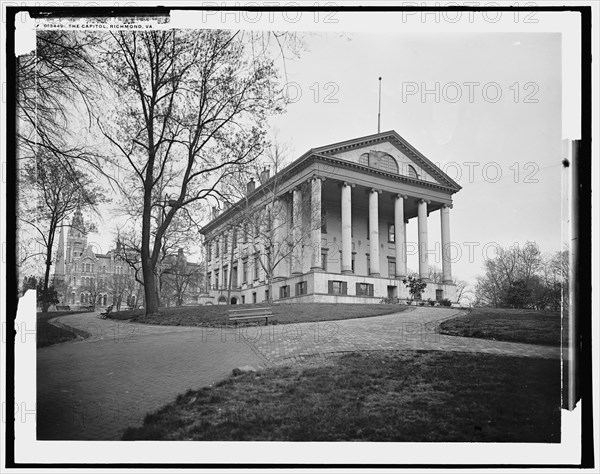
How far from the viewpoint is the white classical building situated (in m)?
8.33

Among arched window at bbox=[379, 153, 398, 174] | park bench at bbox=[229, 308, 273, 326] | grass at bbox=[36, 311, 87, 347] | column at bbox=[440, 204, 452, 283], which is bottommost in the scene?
park bench at bbox=[229, 308, 273, 326]

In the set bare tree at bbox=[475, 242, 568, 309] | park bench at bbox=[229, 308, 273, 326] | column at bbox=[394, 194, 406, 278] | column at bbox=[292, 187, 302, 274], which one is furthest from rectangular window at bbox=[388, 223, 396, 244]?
park bench at bbox=[229, 308, 273, 326]

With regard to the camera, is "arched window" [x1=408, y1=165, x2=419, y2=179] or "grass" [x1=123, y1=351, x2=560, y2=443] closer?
"grass" [x1=123, y1=351, x2=560, y2=443]

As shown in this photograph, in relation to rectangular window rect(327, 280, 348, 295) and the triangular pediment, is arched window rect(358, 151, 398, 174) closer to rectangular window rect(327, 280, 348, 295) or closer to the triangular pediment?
the triangular pediment

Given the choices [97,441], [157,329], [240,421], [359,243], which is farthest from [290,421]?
[359,243]

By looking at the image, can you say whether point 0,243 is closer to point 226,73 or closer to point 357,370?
point 226,73

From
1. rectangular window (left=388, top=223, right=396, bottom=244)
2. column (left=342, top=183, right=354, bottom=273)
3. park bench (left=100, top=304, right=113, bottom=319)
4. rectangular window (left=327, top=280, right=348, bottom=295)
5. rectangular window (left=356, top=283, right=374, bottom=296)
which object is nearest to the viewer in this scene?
park bench (left=100, top=304, right=113, bottom=319)

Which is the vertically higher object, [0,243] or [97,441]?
[0,243]

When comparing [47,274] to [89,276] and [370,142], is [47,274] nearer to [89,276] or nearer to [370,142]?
[89,276]

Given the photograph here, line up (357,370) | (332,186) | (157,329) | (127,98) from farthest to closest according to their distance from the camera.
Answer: (332,186)
(157,329)
(127,98)
(357,370)

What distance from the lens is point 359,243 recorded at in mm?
18094

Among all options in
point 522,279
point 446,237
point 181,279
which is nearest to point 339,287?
point 181,279

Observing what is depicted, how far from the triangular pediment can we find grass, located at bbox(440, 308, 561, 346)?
6.01 ft

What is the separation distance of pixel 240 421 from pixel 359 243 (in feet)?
48.2
